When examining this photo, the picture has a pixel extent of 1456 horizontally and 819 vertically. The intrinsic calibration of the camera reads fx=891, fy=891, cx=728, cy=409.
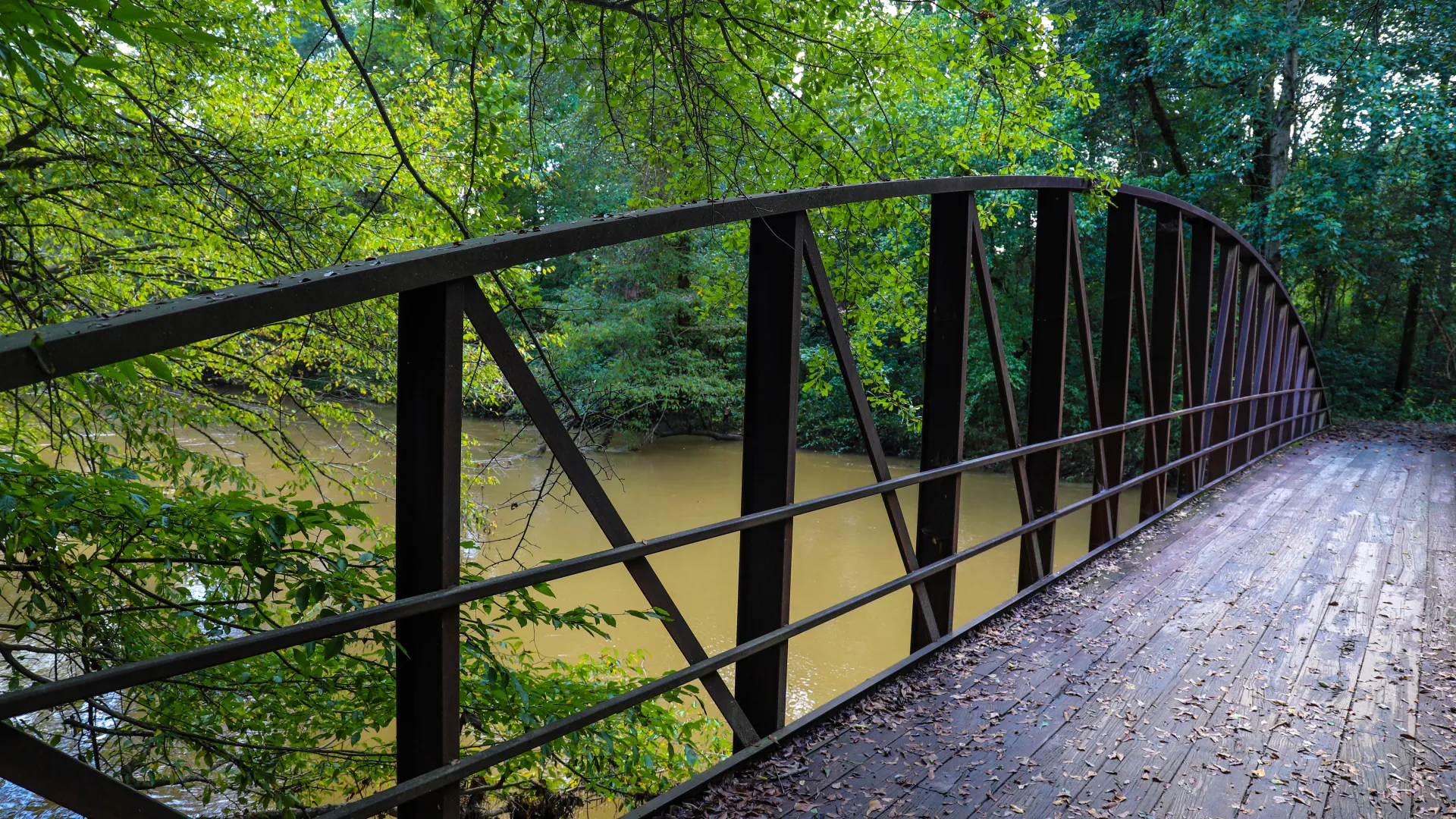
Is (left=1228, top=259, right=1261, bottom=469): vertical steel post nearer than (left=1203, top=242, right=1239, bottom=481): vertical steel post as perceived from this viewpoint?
No

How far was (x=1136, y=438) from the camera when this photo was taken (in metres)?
17.4

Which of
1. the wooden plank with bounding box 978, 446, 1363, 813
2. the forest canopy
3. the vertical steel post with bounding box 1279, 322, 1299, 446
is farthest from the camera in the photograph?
the vertical steel post with bounding box 1279, 322, 1299, 446

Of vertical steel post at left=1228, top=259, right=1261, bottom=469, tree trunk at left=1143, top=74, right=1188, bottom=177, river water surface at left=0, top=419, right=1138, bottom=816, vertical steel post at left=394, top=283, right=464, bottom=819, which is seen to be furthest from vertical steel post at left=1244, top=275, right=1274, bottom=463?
vertical steel post at left=394, top=283, right=464, bottom=819

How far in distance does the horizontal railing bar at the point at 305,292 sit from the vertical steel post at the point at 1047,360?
Answer: 100 inches

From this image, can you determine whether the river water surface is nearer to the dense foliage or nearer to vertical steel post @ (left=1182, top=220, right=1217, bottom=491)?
the dense foliage

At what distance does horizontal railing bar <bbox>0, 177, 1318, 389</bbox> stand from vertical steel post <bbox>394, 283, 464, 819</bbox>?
79 mm

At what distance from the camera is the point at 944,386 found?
4.09 metres

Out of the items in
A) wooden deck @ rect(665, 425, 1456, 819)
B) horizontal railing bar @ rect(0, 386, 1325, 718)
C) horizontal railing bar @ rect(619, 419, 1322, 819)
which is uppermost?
horizontal railing bar @ rect(0, 386, 1325, 718)

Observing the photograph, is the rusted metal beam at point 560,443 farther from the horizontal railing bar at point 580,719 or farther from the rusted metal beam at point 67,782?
the rusted metal beam at point 67,782

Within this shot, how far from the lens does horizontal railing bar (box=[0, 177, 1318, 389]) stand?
1322mm

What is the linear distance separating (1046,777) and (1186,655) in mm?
1602

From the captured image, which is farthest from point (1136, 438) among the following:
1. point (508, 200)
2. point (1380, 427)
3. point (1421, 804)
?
point (1421, 804)

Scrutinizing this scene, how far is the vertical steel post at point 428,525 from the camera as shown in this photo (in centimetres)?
190

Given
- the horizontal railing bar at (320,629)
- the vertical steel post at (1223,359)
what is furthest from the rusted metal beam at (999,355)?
the vertical steel post at (1223,359)
